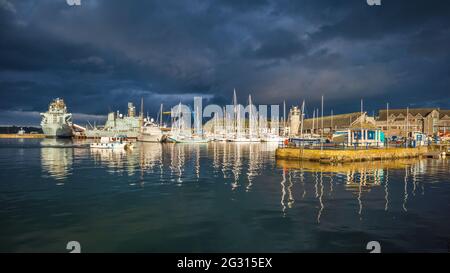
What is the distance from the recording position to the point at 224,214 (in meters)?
17.9

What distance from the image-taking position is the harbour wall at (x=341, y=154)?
149 ft

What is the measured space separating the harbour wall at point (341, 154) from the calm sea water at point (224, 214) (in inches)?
559

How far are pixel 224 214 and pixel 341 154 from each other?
106ft

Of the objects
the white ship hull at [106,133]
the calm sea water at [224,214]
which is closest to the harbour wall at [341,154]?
the calm sea water at [224,214]

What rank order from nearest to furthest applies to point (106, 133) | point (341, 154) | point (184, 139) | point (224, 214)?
1. point (224, 214)
2. point (341, 154)
3. point (184, 139)
4. point (106, 133)

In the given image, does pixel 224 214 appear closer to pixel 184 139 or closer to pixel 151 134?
pixel 184 139

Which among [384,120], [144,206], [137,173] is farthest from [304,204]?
[384,120]

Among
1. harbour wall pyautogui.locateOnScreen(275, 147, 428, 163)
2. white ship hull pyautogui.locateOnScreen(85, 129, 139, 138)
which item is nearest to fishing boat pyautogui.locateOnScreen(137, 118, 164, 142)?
white ship hull pyautogui.locateOnScreen(85, 129, 139, 138)

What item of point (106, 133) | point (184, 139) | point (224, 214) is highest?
point (106, 133)

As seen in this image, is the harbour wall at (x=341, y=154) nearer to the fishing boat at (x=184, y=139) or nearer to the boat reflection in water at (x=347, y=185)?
the boat reflection in water at (x=347, y=185)

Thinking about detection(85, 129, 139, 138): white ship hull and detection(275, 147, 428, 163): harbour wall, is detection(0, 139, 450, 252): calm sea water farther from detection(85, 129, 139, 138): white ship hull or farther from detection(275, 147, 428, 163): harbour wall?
detection(85, 129, 139, 138): white ship hull

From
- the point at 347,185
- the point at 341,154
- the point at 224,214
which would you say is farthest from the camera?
the point at 341,154

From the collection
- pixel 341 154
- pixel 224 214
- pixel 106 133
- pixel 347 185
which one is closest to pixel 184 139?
pixel 106 133

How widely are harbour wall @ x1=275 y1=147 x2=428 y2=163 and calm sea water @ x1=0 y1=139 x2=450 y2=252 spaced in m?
14.2
